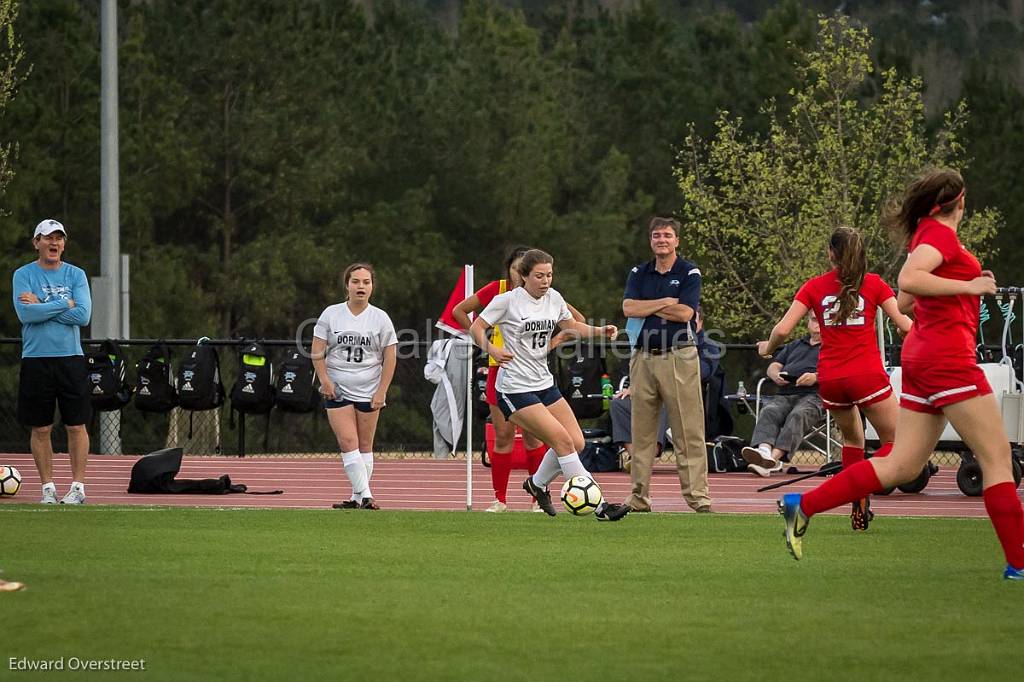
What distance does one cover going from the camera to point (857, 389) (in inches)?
428

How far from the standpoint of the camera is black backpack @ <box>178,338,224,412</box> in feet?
67.2

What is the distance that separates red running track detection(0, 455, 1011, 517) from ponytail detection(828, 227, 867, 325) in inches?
113

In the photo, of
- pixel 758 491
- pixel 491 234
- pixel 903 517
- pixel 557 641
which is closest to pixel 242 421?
pixel 758 491

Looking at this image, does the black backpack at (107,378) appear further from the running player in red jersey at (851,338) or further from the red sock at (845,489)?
the red sock at (845,489)

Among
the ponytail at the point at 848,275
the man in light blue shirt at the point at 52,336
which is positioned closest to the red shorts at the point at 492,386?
the ponytail at the point at 848,275

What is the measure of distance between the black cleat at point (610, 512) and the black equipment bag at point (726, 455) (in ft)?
22.3

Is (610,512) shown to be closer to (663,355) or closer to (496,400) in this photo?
(496,400)

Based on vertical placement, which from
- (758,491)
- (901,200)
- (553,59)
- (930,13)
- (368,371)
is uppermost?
(930,13)

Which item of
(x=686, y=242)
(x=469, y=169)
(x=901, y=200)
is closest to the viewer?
(x=901, y=200)

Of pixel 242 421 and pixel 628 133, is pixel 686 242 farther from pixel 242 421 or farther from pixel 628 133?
pixel 242 421

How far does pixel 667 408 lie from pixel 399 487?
4.72 meters

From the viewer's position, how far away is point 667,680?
566 centimetres

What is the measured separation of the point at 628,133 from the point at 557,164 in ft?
14.3

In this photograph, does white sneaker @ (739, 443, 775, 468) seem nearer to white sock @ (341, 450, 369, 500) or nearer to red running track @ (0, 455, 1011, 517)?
red running track @ (0, 455, 1011, 517)
